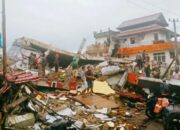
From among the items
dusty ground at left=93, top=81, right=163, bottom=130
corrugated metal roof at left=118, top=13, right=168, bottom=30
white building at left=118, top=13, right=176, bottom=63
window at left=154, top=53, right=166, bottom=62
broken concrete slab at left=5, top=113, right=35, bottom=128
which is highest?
corrugated metal roof at left=118, top=13, right=168, bottom=30

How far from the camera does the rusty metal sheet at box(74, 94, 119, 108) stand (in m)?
16.1

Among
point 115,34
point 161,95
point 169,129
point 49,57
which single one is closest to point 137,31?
point 115,34

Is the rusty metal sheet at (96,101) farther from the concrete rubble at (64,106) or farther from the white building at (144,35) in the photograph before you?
the white building at (144,35)

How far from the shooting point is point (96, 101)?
55.3 ft

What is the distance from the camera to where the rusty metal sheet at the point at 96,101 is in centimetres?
1614

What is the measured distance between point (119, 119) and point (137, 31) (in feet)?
114

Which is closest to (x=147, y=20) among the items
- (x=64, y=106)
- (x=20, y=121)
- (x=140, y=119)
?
(x=140, y=119)

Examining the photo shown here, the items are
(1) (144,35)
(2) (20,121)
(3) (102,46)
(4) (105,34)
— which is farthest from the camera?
(4) (105,34)

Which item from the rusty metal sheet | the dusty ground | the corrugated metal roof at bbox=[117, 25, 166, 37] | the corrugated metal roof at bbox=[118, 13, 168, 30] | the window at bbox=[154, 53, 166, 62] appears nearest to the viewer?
the dusty ground

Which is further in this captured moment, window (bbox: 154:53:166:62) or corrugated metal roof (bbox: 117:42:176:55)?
window (bbox: 154:53:166:62)

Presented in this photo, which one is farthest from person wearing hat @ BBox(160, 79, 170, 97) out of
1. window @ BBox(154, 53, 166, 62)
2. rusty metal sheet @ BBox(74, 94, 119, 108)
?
window @ BBox(154, 53, 166, 62)

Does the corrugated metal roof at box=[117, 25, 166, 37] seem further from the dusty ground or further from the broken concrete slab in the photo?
the broken concrete slab

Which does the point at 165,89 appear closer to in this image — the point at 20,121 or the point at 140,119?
the point at 140,119

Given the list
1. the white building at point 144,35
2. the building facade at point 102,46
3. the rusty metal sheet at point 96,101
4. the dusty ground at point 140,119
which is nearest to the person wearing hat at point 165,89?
the dusty ground at point 140,119
